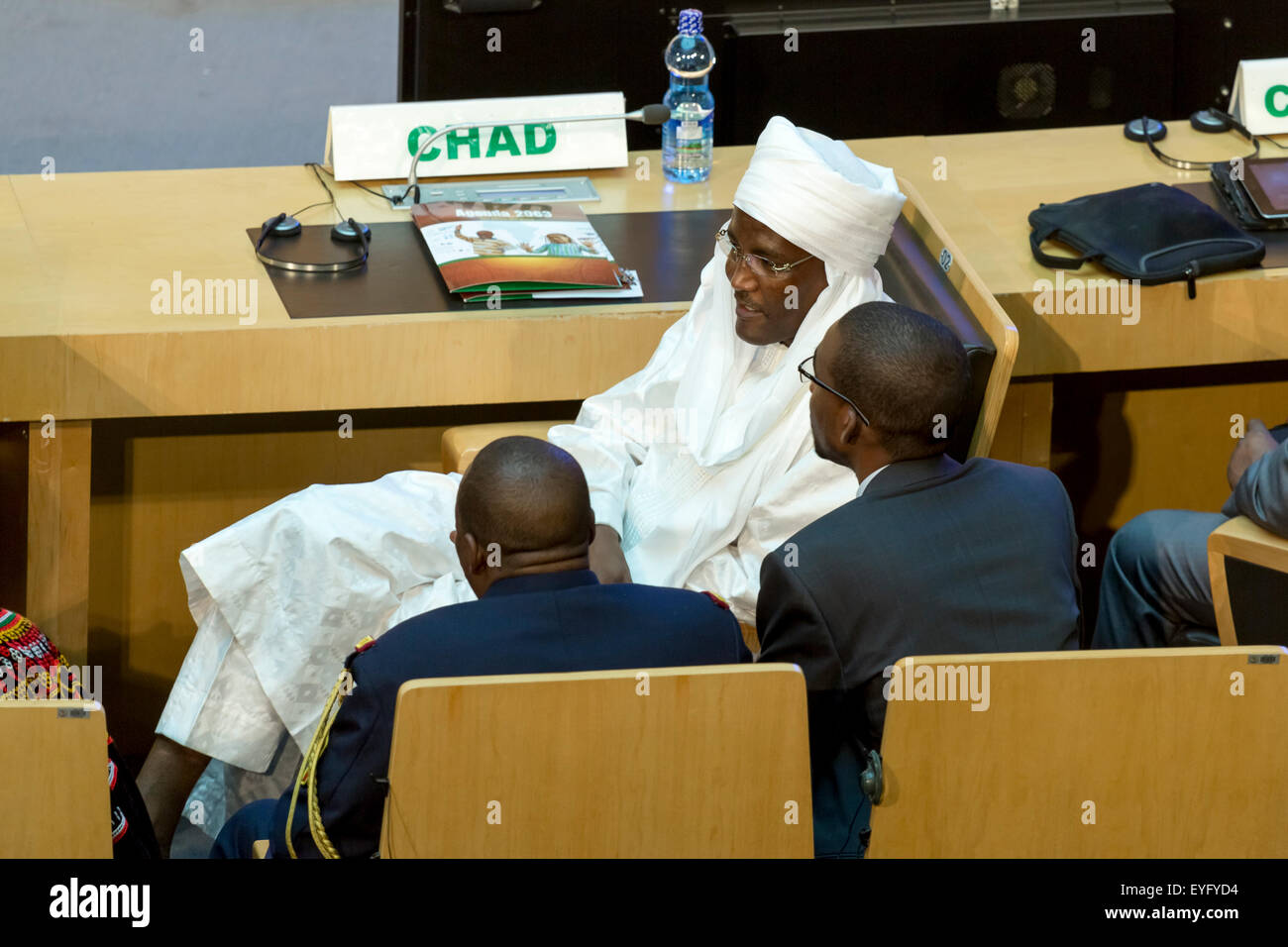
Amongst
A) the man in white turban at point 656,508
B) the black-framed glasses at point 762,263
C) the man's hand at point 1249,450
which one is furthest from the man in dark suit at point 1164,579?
the black-framed glasses at point 762,263

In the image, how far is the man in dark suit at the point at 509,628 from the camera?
6.31 ft

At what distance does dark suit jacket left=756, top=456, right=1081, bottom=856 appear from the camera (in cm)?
206

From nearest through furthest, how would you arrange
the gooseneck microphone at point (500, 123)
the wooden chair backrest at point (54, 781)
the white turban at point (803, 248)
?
the wooden chair backrest at point (54, 781)
the white turban at point (803, 248)
the gooseneck microphone at point (500, 123)

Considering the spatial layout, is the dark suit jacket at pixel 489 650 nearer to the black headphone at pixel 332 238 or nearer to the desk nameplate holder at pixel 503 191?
the black headphone at pixel 332 238

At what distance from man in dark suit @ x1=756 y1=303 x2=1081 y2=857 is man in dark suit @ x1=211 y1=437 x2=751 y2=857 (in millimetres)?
104

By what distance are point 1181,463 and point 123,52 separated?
511cm

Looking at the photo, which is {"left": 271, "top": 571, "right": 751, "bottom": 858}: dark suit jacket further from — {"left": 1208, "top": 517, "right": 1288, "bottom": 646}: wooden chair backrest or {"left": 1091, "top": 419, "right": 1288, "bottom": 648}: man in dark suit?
{"left": 1091, "top": 419, "right": 1288, "bottom": 648}: man in dark suit

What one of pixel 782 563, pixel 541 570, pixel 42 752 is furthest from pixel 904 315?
pixel 42 752

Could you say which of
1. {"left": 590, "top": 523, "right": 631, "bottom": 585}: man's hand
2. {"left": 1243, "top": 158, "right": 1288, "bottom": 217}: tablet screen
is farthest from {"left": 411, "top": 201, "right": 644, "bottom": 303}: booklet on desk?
{"left": 1243, "top": 158, "right": 1288, "bottom": 217}: tablet screen

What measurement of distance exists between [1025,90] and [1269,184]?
4.01 feet

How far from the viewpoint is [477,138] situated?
144 inches

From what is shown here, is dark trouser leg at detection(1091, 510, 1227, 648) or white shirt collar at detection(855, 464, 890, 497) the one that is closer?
white shirt collar at detection(855, 464, 890, 497)

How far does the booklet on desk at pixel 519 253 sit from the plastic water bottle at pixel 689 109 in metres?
0.33

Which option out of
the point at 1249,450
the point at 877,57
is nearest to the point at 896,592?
the point at 1249,450
